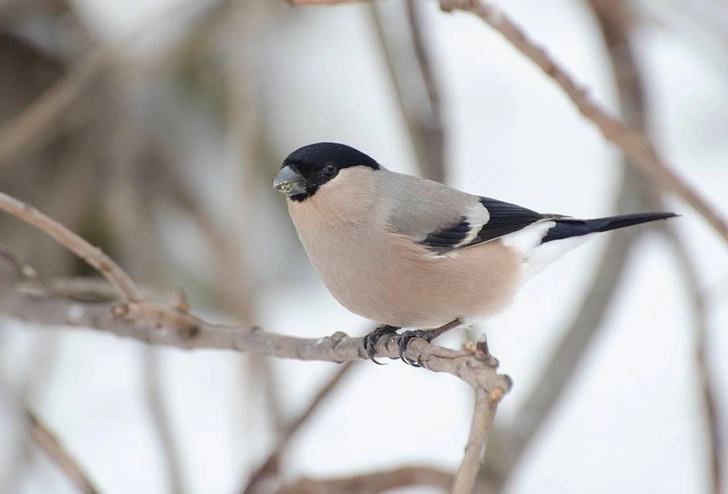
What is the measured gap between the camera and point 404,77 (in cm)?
290

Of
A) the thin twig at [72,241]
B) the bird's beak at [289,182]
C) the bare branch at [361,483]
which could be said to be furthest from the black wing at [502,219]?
the thin twig at [72,241]

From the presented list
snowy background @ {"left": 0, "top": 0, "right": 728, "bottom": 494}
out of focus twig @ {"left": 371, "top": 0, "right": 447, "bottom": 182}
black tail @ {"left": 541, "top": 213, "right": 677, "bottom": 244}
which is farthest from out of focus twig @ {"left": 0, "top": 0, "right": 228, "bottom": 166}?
black tail @ {"left": 541, "top": 213, "right": 677, "bottom": 244}

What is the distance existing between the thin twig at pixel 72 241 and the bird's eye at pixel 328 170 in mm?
553

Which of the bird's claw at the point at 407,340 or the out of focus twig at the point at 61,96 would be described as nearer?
the bird's claw at the point at 407,340

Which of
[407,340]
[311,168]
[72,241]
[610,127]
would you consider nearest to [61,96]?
[311,168]

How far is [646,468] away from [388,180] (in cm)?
191

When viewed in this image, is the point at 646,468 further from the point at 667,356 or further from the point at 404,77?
the point at 404,77

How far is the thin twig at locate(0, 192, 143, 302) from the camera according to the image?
156 cm

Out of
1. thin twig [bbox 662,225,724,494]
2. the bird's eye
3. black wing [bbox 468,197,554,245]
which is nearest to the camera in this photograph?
the bird's eye

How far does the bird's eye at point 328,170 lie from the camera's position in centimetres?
206

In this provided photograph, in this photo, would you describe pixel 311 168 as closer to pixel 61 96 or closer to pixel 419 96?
pixel 419 96

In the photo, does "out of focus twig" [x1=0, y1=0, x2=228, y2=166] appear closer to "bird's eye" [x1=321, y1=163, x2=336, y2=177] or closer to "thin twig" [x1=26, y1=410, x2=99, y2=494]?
"bird's eye" [x1=321, y1=163, x2=336, y2=177]

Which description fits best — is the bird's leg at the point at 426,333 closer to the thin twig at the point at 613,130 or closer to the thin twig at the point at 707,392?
the thin twig at the point at 613,130

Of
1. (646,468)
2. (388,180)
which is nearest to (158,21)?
(388,180)
